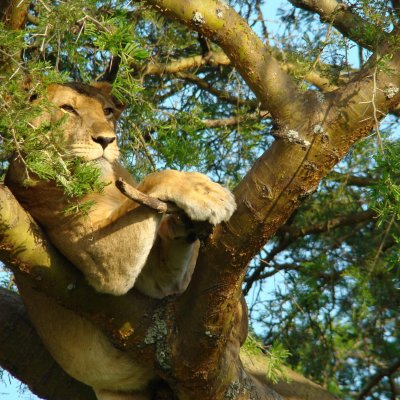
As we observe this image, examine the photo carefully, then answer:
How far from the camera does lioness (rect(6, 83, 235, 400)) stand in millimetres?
4258

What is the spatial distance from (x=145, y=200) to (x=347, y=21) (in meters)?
1.81

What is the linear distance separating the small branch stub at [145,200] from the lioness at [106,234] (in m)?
0.05

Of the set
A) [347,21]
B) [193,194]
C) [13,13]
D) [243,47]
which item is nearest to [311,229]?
[347,21]

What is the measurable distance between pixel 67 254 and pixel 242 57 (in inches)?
54.5

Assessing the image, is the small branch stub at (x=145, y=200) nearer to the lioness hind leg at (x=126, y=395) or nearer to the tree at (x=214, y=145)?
the tree at (x=214, y=145)

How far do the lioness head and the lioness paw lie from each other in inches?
20.9

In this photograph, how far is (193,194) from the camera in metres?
4.18

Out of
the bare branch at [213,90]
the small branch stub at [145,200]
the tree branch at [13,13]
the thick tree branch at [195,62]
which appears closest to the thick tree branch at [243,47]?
the small branch stub at [145,200]

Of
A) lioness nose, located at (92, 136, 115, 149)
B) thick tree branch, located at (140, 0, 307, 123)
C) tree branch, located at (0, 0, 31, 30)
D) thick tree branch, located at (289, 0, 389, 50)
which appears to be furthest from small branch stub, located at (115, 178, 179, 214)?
tree branch, located at (0, 0, 31, 30)

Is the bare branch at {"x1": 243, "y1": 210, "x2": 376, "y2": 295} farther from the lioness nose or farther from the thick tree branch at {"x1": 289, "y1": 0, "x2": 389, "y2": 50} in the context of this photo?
the lioness nose

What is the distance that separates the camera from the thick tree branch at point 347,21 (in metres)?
3.91

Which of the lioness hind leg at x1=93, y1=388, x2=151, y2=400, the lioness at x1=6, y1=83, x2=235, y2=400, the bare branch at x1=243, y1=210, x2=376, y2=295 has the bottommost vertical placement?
the lioness hind leg at x1=93, y1=388, x2=151, y2=400

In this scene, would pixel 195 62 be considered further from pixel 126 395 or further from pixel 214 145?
pixel 126 395

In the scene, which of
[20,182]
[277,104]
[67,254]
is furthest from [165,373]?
[277,104]
